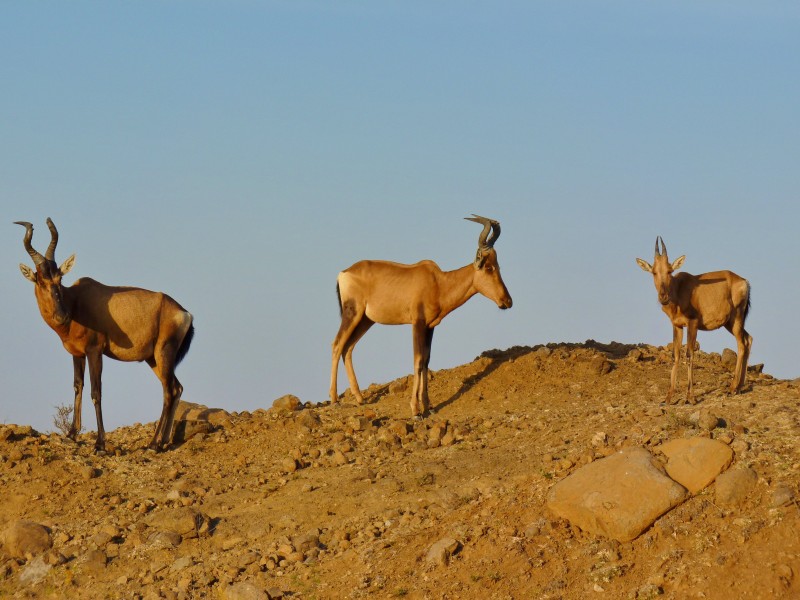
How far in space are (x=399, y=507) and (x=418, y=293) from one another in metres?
6.01

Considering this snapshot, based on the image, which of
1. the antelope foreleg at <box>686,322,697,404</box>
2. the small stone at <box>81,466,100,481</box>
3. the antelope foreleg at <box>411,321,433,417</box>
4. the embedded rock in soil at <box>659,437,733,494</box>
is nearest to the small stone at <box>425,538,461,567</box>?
the embedded rock in soil at <box>659,437,733,494</box>

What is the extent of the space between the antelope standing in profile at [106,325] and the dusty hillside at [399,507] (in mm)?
756

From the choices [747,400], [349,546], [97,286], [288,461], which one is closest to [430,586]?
Result: [349,546]

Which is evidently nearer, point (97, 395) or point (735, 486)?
point (735, 486)

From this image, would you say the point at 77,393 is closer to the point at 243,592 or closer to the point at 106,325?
the point at 106,325

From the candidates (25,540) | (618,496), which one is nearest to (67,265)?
(25,540)

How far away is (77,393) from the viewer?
16.8 meters

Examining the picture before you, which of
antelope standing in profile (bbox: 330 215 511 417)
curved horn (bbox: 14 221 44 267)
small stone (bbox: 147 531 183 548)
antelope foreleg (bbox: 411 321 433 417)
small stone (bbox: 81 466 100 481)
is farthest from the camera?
antelope standing in profile (bbox: 330 215 511 417)

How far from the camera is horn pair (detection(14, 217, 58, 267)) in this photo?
52.5ft

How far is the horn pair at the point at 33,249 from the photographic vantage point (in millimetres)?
15992

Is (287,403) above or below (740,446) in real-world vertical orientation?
above

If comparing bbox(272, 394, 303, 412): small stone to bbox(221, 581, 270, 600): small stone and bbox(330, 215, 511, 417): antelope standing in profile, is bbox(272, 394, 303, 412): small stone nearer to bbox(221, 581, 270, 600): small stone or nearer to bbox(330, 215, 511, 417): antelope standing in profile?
bbox(330, 215, 511, 417): antelope standing in profile

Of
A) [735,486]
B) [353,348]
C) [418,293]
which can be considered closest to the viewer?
[735,486]

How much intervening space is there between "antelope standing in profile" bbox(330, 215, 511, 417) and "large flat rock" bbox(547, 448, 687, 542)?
626cm
